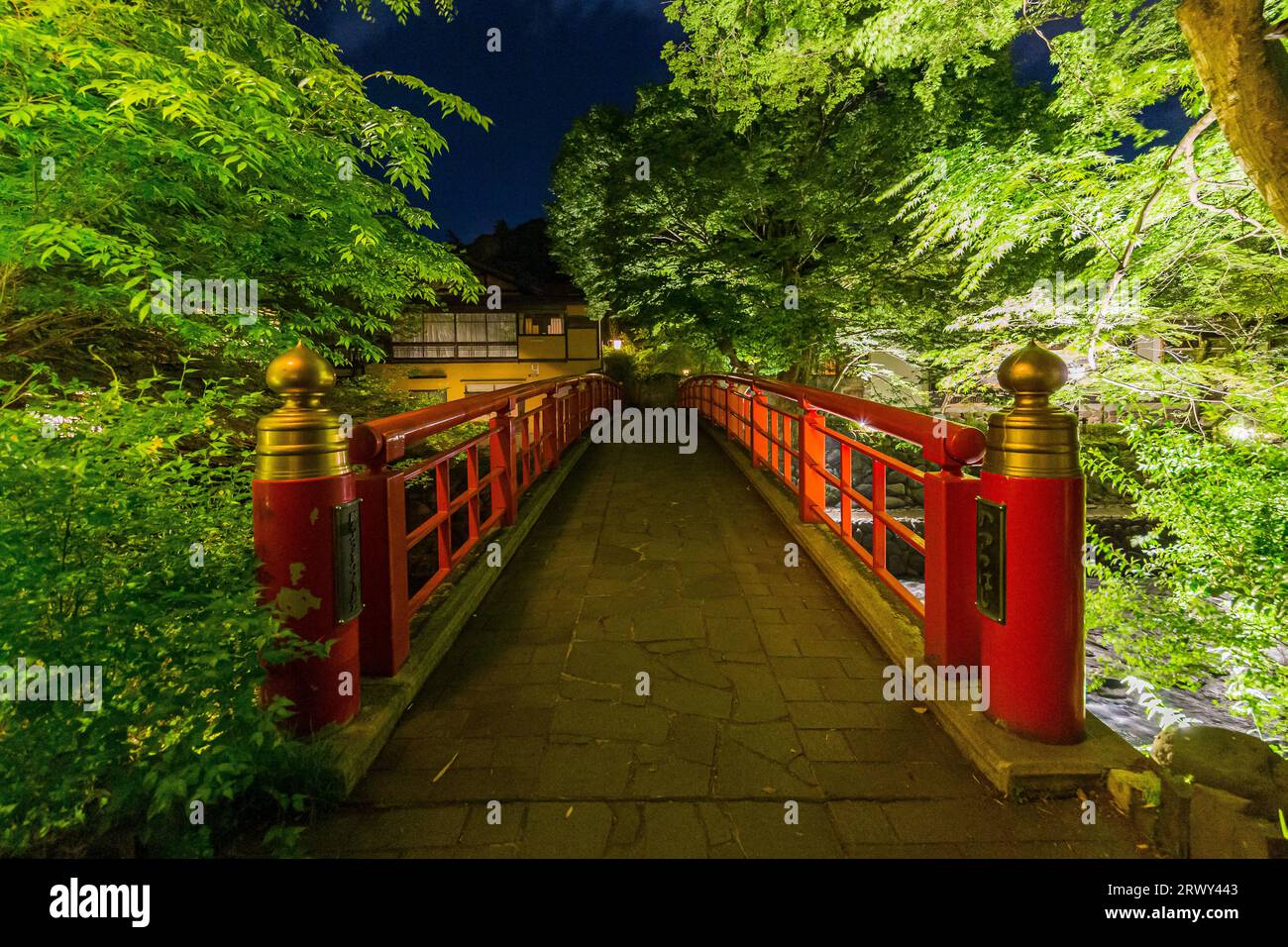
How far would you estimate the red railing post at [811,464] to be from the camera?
17.3 feet

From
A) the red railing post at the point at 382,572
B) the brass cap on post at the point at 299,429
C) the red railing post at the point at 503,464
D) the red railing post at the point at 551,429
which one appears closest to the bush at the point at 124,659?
the brass cap on post at the point at 299,429

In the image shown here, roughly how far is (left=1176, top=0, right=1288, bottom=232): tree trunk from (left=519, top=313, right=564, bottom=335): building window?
80.6ft

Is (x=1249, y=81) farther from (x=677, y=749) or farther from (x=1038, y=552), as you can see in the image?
(x=677, y=749)

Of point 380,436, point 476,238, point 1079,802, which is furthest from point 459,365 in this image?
point 1079,802

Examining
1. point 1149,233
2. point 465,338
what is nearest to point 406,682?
point 1149,233

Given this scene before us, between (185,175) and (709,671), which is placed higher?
(185,175)

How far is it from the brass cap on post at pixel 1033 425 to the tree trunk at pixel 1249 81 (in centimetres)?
262

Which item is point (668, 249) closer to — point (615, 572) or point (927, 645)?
point (615, 572)

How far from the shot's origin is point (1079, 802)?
2100mm

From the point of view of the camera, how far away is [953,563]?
8.73ft

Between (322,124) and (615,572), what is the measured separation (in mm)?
5516
